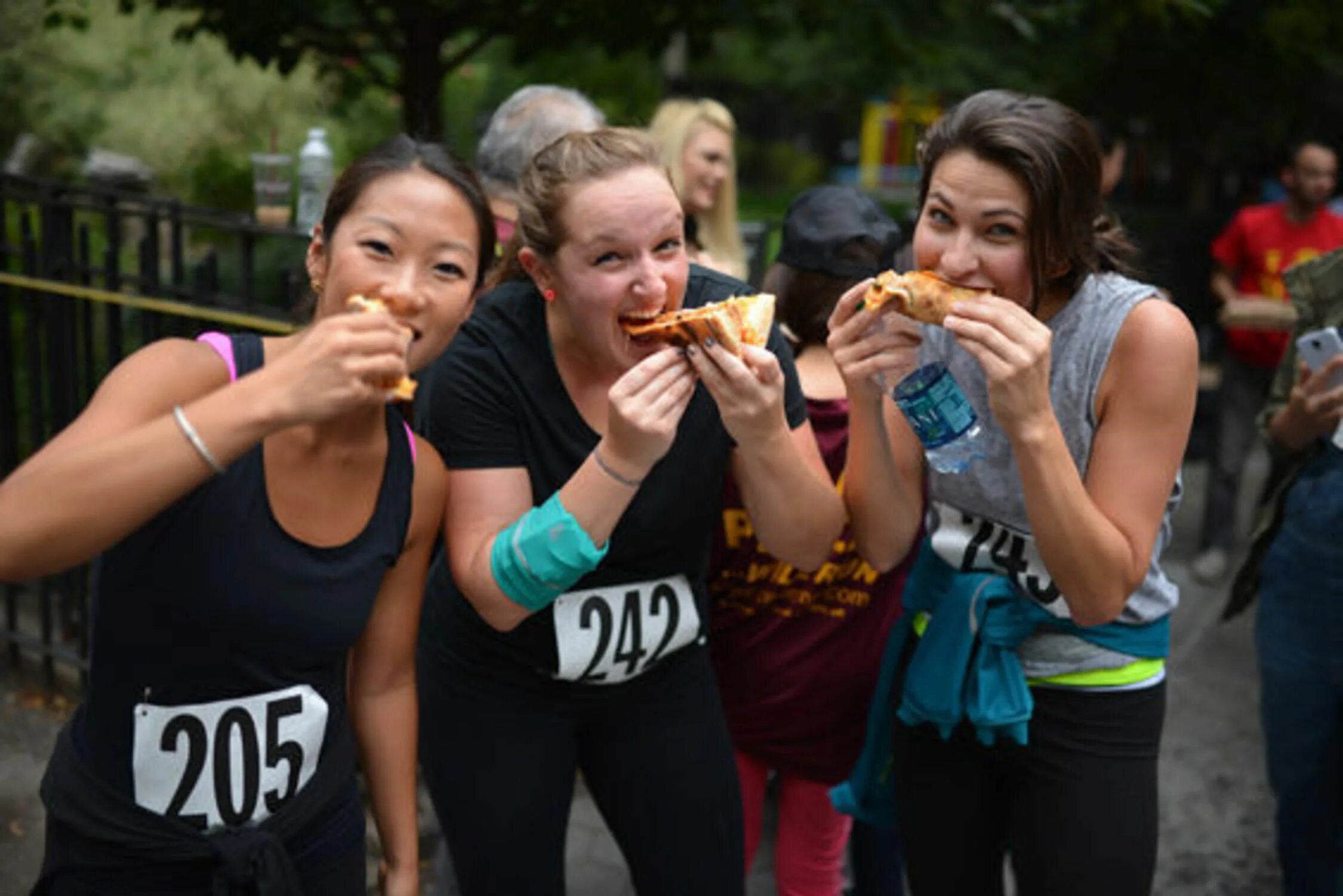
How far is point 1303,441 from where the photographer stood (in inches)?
142

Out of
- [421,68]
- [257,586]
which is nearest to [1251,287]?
[421,68]

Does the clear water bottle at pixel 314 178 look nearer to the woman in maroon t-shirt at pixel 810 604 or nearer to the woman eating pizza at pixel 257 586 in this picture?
the woman in maroon t-shirt at pixel 810 604

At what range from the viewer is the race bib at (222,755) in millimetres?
2172

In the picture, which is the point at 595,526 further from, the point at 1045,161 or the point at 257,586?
the point at 1045,161

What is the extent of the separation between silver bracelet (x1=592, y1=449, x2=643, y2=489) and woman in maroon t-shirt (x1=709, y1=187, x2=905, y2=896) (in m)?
0.88

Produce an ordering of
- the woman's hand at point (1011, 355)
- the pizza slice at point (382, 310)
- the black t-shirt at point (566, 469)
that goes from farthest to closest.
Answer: the black t-shirt at point (566, 469) < the woman's hand at point (1011, 355) < the pizza slice at point (382, 310)

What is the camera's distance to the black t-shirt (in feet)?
8.69

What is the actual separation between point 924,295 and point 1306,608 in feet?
5.46

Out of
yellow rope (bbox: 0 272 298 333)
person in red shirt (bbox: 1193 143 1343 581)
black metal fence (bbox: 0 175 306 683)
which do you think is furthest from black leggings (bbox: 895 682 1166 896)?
person in red shirt (bbox: 1193 143 1343 581)

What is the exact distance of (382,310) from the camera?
208 centimetres

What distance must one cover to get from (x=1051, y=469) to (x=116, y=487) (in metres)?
1.44

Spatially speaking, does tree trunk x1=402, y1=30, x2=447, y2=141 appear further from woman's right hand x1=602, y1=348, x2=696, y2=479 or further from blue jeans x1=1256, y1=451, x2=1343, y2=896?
woman's right hand x1=602, y1=348, x2=696, y2=479

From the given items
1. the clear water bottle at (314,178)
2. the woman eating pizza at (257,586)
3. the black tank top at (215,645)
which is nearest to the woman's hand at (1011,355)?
the woman eating pizza at (257,586)

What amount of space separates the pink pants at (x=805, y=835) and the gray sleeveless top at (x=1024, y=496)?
1064 mm
